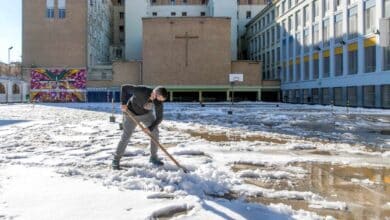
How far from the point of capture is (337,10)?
155 ft

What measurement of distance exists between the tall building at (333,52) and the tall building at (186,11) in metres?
11.0

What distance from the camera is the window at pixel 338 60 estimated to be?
46688 mm

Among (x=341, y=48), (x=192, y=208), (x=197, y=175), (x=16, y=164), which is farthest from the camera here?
(x=341, y=48)

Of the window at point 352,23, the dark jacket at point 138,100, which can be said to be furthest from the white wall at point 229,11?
the dark jacket at point 138,100

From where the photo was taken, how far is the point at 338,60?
47500mm

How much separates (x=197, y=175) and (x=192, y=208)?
1744 mm

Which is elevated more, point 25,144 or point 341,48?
point 341,48

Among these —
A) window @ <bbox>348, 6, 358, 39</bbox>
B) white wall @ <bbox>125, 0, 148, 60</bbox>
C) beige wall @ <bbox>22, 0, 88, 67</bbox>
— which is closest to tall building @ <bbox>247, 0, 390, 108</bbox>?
window @ <bbox>348, 6, 358, 39</bbox>

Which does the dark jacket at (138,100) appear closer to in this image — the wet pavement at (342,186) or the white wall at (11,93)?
the wet pavement at (342,186)

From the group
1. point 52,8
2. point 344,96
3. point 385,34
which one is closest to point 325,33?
point 344,96

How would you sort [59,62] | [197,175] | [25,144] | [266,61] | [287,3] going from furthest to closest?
[266,61], [59,62], [287,3], [25,144], [197,175]

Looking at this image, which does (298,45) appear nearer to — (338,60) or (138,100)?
(338,60)

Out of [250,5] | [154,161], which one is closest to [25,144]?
[154,161]

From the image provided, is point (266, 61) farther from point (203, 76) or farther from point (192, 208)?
point (192, 208)
